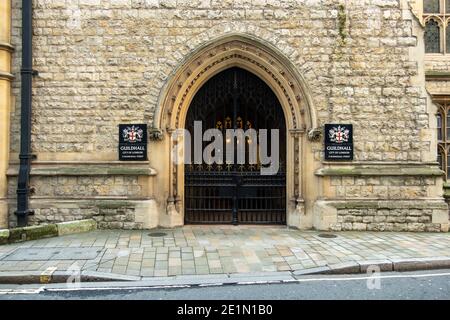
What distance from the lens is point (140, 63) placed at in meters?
8.96

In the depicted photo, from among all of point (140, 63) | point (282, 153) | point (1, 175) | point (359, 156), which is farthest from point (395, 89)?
point (1, 175)

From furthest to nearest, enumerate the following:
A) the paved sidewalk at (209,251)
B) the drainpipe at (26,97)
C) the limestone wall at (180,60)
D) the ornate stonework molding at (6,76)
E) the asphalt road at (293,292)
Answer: the limestone wall at (180,60), the drainpipe at (26,97), the ornate stonework molding at (6,76), the paved sidewalk at (209,251), the asphalt road at (293,292)

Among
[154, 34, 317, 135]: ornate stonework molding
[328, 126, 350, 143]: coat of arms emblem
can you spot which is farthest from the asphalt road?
[154, 34, 317, 135]: ornate stonework molding

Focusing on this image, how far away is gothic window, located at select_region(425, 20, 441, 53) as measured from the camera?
33.8ft

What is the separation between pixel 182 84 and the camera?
29.8 ft

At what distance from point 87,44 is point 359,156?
25.3ft

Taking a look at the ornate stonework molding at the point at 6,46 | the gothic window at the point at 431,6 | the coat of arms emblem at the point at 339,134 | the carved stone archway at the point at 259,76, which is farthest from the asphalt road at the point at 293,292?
the gothic window at the point at 431,6

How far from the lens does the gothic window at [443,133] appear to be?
10.0 metres

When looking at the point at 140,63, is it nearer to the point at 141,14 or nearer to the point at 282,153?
the point at 141,14

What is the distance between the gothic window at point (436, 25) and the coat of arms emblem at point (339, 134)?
4115 millimetres

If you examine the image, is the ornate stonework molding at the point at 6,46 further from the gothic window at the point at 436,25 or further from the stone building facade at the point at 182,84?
the gothic window at the point at 436,25

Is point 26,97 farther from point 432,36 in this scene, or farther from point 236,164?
point 432,36

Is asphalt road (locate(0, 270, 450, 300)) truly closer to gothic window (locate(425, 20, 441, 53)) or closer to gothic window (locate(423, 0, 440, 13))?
gothic window (locate(425, 20, 441, 53))

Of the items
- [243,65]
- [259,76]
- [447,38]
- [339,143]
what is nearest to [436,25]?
[447,38]
